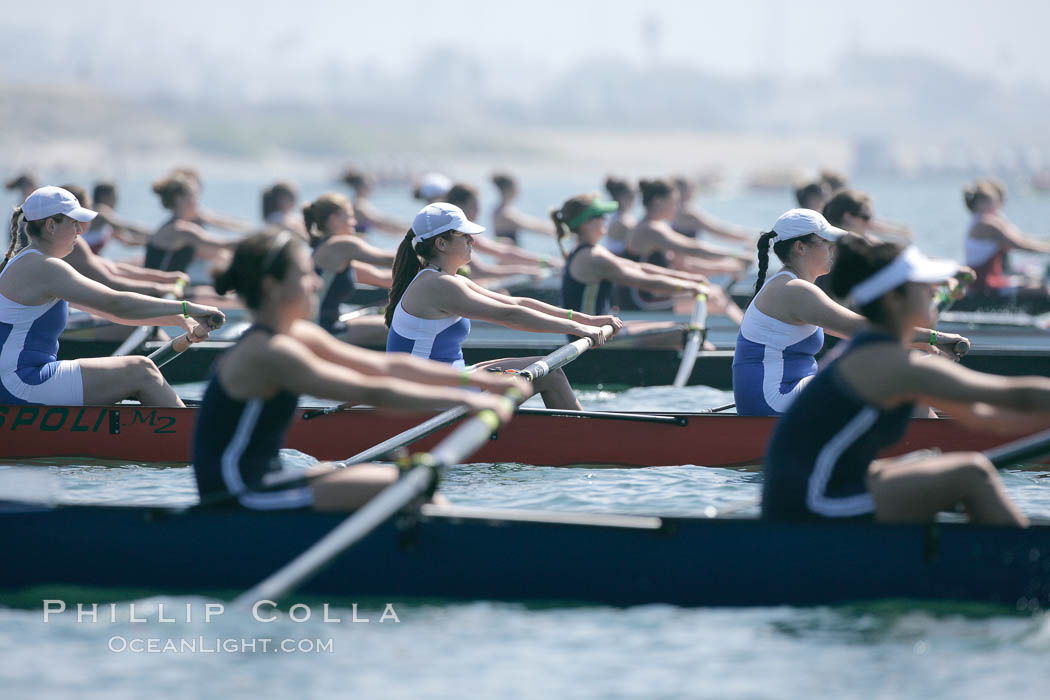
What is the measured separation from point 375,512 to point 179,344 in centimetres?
446

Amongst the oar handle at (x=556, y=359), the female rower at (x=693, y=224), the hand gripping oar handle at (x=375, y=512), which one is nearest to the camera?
the hand gripping oar handle at (x=375, y=512)

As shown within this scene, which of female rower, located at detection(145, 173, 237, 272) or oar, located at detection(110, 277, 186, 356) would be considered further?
female rower, located at detection(145, 173, 237, 272)

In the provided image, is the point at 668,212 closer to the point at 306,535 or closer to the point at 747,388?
the point at 747,388

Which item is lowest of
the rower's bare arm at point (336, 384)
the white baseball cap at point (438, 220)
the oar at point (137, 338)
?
the oar at point (137, 338)

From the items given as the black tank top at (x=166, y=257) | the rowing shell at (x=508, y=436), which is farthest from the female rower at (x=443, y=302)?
the black tank top at (x=166, y=257)

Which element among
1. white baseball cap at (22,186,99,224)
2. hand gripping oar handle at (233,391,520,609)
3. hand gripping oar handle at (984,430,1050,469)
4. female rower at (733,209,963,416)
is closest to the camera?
hand gripping oar handle at (233,391,520,609)

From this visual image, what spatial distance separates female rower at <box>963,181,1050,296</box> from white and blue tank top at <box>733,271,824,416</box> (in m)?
7.87

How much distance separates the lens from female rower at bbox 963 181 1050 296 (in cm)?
1612

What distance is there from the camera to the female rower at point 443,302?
883 cm

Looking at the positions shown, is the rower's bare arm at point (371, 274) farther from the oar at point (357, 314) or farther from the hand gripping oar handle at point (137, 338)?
the hand gripping oar handle at point (137, 338)

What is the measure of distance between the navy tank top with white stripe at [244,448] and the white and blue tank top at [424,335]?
3069mm

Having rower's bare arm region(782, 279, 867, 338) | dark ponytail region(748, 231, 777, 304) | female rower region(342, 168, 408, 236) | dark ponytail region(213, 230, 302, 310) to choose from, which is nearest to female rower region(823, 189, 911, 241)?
dark ponytail region(748, 231, 777, 304)

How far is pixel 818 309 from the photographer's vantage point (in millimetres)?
8211

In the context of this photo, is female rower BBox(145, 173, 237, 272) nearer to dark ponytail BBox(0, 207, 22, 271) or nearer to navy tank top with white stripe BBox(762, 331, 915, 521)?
dark ponytail BBox(0, 207, 22, 271)
